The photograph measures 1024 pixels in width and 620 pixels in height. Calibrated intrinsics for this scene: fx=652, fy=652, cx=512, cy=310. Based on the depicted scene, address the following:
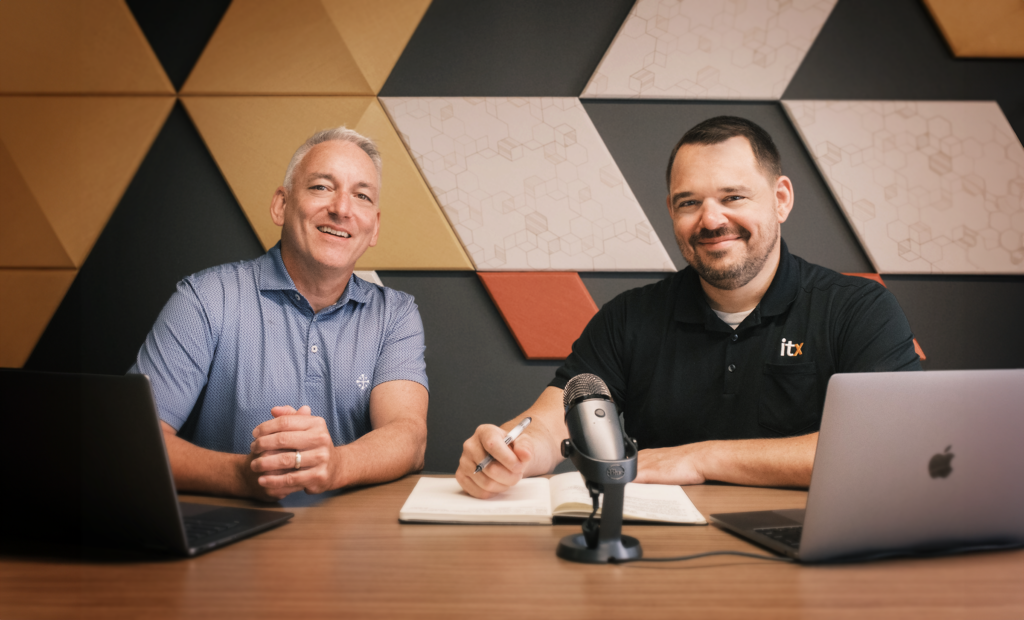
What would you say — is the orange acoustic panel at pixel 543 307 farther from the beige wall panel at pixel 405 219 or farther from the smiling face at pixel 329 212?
the smiling face at pixel 329 212

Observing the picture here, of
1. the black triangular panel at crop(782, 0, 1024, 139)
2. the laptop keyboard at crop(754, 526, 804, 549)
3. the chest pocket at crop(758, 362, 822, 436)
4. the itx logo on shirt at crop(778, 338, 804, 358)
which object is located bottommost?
the laptop keyboard at crop(754, 526, 804, 549)

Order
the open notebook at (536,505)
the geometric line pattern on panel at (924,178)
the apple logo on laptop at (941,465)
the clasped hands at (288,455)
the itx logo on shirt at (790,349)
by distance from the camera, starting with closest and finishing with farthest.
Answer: the apple logo on laptop at (941,465), the open notebook at (536,505), the clasped hands at (288,455), the itx logo on shirt at (790,349), the geometric line pattern on panel at (924,178)

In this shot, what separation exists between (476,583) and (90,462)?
501 mm

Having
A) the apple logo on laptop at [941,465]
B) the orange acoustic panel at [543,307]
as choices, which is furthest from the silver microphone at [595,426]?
the orange acoustic panel at [543,307]

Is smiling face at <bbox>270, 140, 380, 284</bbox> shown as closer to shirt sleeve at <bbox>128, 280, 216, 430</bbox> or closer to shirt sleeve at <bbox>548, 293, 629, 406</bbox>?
shirt sleeve at <bbox>128, 280, 216, 430</bbox>

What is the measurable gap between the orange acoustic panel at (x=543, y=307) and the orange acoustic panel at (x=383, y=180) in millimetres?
183

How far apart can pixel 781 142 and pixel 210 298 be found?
2093 mm

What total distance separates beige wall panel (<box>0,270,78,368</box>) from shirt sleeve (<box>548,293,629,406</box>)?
212 cm

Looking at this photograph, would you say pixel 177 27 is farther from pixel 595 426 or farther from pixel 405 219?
pixel 595 426

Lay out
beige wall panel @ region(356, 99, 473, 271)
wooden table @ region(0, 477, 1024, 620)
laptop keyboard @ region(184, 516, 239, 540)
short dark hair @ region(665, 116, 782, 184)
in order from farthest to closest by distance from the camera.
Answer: beige wall panel @ region(356, 99, 473, 271) < short dark hair @ region(665, 116, 782, 184) < laptop keyboard @ region(184, 516, 239, 540) < wooden table @ region(0, 477, 1024, 620)

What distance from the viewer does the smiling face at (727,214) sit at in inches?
67.6

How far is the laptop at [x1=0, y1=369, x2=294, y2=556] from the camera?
0.79 m

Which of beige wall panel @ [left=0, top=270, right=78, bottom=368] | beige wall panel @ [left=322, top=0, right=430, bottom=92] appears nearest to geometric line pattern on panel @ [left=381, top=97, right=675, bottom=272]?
beige wall panel @ [left=322, top=0, right=430, bottom=92]

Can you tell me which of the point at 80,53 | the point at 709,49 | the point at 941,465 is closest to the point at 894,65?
the point at 709,49
